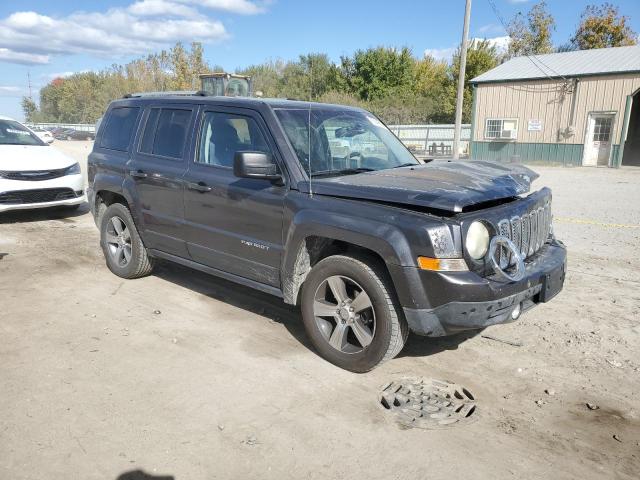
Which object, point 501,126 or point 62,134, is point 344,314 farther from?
point 62,134

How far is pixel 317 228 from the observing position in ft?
12.1

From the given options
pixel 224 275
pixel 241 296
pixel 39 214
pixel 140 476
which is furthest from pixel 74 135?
pixel 140 476

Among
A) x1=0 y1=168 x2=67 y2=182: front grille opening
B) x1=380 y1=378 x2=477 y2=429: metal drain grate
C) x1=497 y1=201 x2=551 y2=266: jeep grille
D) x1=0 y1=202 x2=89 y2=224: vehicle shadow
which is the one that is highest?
x1=497 y1=201 x2=551 y2=266: jeep grille

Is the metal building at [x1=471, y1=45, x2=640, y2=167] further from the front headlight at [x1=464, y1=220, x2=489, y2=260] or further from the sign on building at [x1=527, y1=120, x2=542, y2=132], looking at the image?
the front headlight at [x1=464, y1=220, x2=489, y2=260]

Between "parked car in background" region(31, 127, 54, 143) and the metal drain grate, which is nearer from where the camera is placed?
the metal drain grate

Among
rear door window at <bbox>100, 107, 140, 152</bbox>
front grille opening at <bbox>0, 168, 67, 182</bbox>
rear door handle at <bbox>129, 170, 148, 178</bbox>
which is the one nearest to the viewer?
rear door handle at <bbox>129, 170, 148, 178</bbox>

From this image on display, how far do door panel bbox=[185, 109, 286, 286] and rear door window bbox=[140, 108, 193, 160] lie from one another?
27cm

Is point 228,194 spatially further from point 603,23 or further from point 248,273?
point 603,23

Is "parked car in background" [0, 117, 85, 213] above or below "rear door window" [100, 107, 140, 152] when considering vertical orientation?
below

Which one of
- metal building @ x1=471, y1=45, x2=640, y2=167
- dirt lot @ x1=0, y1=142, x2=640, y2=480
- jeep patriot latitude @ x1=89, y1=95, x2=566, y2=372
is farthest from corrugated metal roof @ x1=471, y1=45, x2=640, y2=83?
jeep patriot latitude @ x1=89, y1=95, x2=566, y2=372

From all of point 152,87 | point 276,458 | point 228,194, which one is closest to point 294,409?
point 276,458

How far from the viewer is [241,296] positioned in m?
5.39

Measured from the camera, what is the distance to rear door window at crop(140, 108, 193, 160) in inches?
192

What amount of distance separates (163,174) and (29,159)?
492cm
